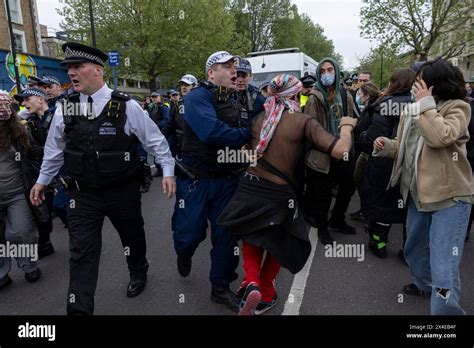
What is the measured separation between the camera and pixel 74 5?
65.6 ft

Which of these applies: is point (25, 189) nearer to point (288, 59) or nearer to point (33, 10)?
point (288, 59)

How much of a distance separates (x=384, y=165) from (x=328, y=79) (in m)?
1.11

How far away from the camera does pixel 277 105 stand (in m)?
2.42

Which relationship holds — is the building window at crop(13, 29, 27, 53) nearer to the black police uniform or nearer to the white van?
the white van

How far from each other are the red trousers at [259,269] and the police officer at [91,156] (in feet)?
2.64

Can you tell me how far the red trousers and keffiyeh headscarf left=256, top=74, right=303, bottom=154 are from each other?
728 mm

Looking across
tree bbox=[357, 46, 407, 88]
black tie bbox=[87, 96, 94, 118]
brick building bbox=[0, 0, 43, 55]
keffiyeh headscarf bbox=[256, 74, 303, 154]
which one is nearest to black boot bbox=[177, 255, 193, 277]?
keffiyeh headscarf bbox=[256, 74, 303, 154]

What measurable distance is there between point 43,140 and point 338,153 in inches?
124

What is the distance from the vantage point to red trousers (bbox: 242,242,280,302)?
2.54 m

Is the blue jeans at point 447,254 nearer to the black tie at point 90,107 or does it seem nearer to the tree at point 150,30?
the black tie at point 90,107

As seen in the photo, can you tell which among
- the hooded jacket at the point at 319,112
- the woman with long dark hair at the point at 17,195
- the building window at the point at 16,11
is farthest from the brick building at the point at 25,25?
the hooded jacket at the point at 319,112

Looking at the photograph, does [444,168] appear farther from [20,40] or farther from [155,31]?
[20,40]

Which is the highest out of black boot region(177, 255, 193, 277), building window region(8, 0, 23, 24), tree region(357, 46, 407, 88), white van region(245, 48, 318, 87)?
building window region(8, 0, 23, 24)

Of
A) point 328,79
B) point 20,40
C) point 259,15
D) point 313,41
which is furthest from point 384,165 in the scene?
point 313,41
